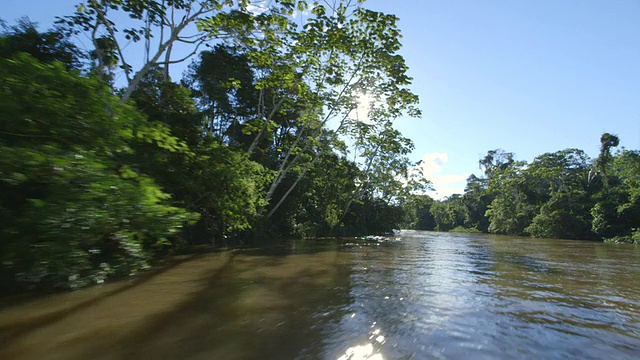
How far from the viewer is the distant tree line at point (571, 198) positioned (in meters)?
28.5

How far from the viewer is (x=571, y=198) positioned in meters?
34.9

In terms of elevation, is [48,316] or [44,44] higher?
[44,44]

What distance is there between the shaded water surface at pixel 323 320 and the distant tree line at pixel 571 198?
2741 centimetres

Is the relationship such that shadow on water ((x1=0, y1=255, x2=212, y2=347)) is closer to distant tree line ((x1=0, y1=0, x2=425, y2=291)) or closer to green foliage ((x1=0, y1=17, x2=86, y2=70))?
distant tree line ((x1=0, y1=0, x2=425, y2=291))

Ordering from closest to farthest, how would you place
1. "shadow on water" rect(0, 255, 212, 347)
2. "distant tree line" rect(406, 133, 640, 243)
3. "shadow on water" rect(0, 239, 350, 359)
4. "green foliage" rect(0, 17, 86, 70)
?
"shadow on water" rect(0, 239, 350, 359) → "shadow on water" rect(0, 255, 212, 347) → "green foliage" rect(0, 17, 86, 70) → "distant tree line" rect(406, 133, 640, 243)

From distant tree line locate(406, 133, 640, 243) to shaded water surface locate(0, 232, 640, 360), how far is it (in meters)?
27.4

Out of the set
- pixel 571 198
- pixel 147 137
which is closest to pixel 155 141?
pixel 147 137

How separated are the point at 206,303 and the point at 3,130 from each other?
3141mm

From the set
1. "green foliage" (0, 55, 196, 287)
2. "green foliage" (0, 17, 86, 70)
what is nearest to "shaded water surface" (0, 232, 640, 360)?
"green foliage" (0, 55, 196, 287)

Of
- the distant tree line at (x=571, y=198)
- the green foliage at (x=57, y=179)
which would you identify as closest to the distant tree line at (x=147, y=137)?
the green foliage at (x=57, y=179)

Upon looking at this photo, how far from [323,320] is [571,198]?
41.9 meters

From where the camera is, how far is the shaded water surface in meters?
2.73

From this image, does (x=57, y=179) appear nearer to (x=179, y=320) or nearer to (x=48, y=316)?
(x=48, y=316)

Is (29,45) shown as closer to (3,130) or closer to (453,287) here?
(3,130)
